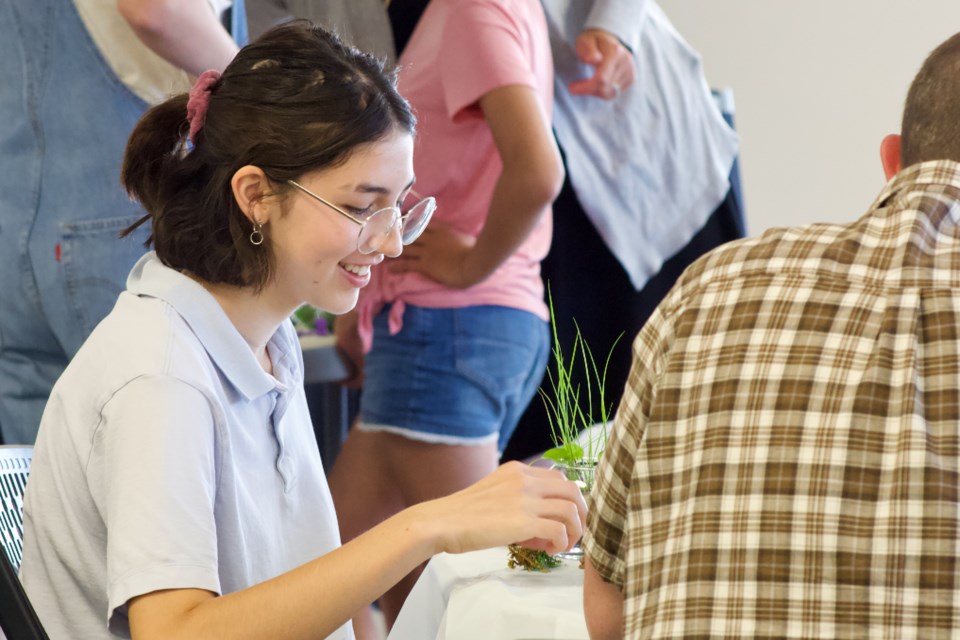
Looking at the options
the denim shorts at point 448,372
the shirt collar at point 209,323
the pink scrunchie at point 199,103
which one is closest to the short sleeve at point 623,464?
the shirt collar at point 209,323

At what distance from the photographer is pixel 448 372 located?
7.65 ft

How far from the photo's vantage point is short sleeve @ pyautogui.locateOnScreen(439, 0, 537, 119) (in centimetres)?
226

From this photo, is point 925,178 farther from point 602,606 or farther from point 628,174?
point 628,174

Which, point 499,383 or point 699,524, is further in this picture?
point 499,383

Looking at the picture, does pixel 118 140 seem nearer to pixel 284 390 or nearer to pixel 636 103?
pixel 284 390

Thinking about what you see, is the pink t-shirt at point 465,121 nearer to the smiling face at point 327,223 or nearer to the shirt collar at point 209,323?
the smiling face at point 327,223

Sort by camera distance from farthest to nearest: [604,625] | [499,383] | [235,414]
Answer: [499,383]
[235,414]
[604,625]

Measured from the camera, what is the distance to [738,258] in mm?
1016

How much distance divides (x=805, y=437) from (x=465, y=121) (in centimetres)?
153

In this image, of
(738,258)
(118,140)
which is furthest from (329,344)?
(738,258)

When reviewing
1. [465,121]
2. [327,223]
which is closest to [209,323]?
[327,223]

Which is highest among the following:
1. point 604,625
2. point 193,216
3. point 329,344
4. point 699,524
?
point 193,216

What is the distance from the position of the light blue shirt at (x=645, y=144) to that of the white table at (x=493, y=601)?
5.12 feet

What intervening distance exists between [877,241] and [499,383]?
4.64 ft
